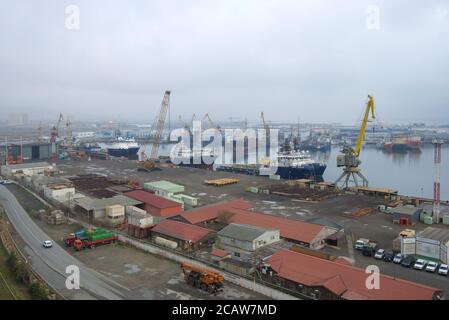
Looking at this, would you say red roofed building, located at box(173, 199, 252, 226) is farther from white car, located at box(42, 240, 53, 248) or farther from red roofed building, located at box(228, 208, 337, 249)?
white car, located at box(42, 240, 53, 248)

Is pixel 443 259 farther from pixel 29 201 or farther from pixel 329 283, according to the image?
pixel 29 201

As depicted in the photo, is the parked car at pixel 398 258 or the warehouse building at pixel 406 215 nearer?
the parked car at pixel 398 258

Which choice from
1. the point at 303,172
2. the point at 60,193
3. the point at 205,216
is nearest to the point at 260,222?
the point at 205,216

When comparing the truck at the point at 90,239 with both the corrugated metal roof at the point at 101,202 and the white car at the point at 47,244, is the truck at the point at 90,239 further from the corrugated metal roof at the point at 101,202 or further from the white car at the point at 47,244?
the corrugated metal roof at the point at 101,202

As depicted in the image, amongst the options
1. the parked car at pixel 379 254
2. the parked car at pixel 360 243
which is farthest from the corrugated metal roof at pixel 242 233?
the parked car at pixel 379 254
